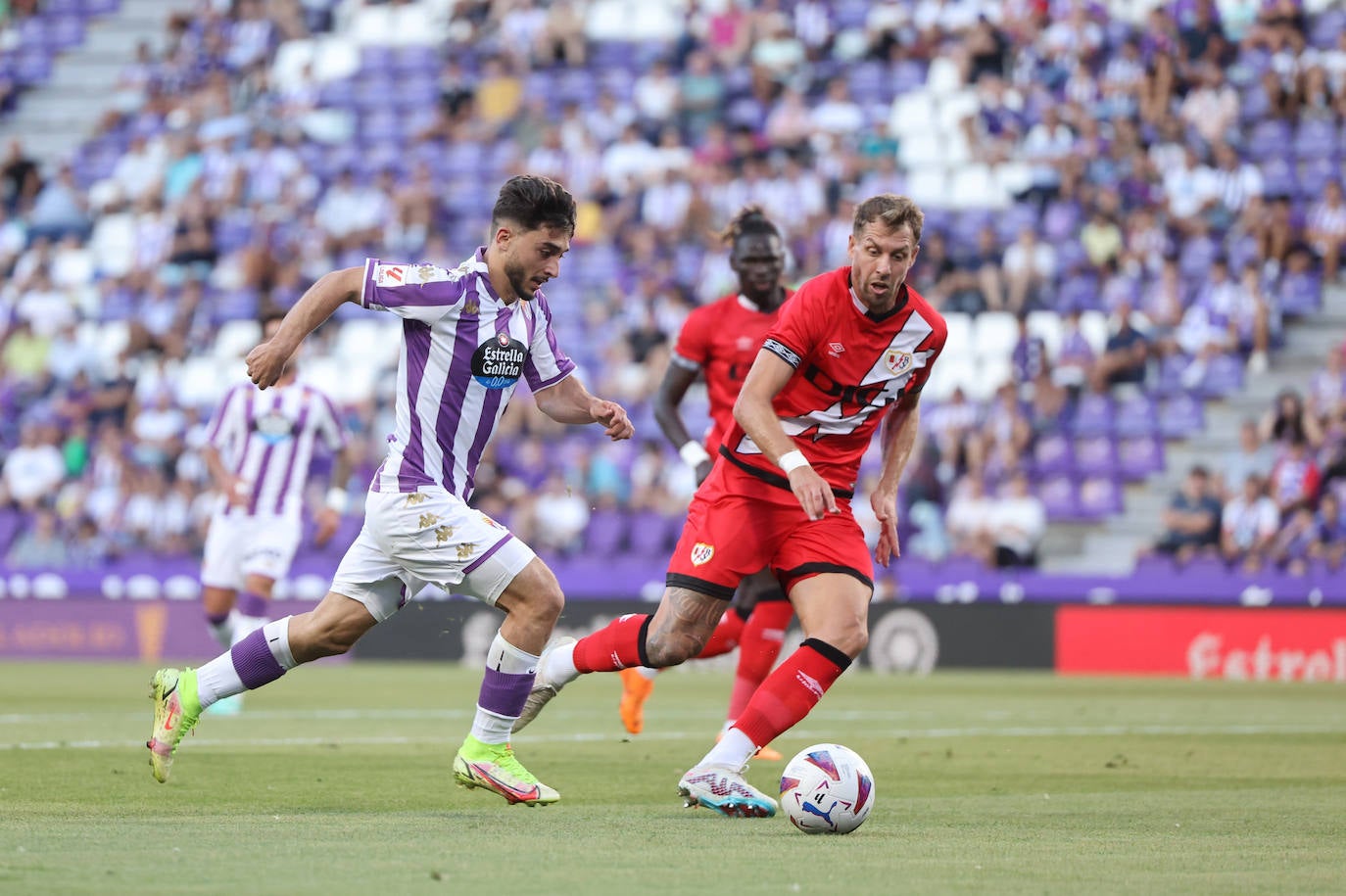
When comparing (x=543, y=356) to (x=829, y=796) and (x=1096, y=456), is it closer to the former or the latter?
Answer: (x=829, y=796)

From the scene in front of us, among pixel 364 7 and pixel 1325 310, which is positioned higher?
pixel 364 7

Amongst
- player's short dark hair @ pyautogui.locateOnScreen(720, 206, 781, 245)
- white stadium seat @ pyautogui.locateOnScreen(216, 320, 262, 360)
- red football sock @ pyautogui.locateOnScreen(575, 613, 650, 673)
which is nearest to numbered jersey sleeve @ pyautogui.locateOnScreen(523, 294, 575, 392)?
red football sock @ pyautogui.locateOnScreen(575, 613, 650, 673)

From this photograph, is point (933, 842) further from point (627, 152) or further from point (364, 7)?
point (364, 7)

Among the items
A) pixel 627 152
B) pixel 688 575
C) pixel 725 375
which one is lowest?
pixel 688 575

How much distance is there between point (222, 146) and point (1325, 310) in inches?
609

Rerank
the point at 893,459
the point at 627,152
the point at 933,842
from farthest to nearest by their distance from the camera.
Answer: the point at 627,152 < the point at 893,459 < the point at 933,842

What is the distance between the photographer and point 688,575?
8.16 meters

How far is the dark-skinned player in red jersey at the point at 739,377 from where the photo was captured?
10594 millimetres

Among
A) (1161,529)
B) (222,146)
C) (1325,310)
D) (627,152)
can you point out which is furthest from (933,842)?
(222,146)

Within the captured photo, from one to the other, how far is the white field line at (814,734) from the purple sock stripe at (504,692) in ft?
11.2

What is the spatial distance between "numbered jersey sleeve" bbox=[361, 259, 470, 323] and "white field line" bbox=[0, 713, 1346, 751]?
4.15m

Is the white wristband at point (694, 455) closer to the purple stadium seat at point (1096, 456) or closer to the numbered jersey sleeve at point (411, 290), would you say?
the numbered jersey sleeve at point (411, 290)

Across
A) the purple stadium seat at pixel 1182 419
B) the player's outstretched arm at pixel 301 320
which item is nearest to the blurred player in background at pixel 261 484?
the player's outstretched arm at pixel 301 320

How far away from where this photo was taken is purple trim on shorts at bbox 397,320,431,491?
26.1 ft
